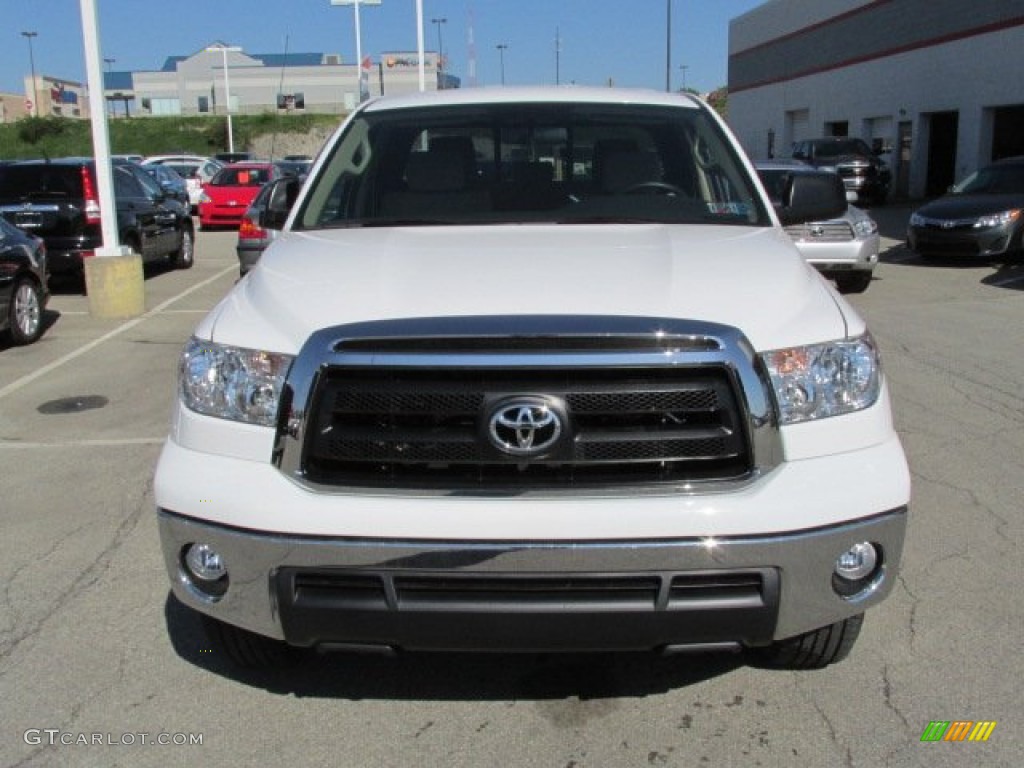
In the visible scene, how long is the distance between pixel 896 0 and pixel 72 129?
59.6m

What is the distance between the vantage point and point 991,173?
1563 cm

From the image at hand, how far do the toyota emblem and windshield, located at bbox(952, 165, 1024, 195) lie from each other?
47.7ft

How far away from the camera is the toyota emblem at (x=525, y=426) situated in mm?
2627

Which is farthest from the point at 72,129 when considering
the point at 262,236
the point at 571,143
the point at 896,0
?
the point at 571,143

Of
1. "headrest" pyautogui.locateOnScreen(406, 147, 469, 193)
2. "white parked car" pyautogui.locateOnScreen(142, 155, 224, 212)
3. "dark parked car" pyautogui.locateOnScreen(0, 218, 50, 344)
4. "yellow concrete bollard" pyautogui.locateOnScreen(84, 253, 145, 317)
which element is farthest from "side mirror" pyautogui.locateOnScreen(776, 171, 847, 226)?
"white parked car" pyautogui.locateOnScreen(142, 155, 224, 212)

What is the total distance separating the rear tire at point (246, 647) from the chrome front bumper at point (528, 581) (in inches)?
17.9

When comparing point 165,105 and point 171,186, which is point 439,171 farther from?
point 165,105

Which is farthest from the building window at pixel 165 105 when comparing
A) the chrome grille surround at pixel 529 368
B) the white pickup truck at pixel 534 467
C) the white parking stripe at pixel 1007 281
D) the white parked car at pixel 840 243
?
the chrome grille surround at pixel 529 368

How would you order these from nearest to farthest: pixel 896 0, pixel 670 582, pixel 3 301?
pixel 670 582, pixel 3 301, pixel 896 0

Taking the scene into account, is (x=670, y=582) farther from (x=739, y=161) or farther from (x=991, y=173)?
(x=991, y=173)

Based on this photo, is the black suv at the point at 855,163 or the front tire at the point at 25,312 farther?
the black suv at the point at 855,163

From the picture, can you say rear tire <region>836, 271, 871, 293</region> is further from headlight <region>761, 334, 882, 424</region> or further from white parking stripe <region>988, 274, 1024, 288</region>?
headlight <region>761, 334, 882, 424</region>

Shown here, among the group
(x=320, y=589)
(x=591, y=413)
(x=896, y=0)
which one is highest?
(x=896, y=0)

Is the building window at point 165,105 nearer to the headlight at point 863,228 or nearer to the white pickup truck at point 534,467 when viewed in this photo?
the headlight at point 863,228
